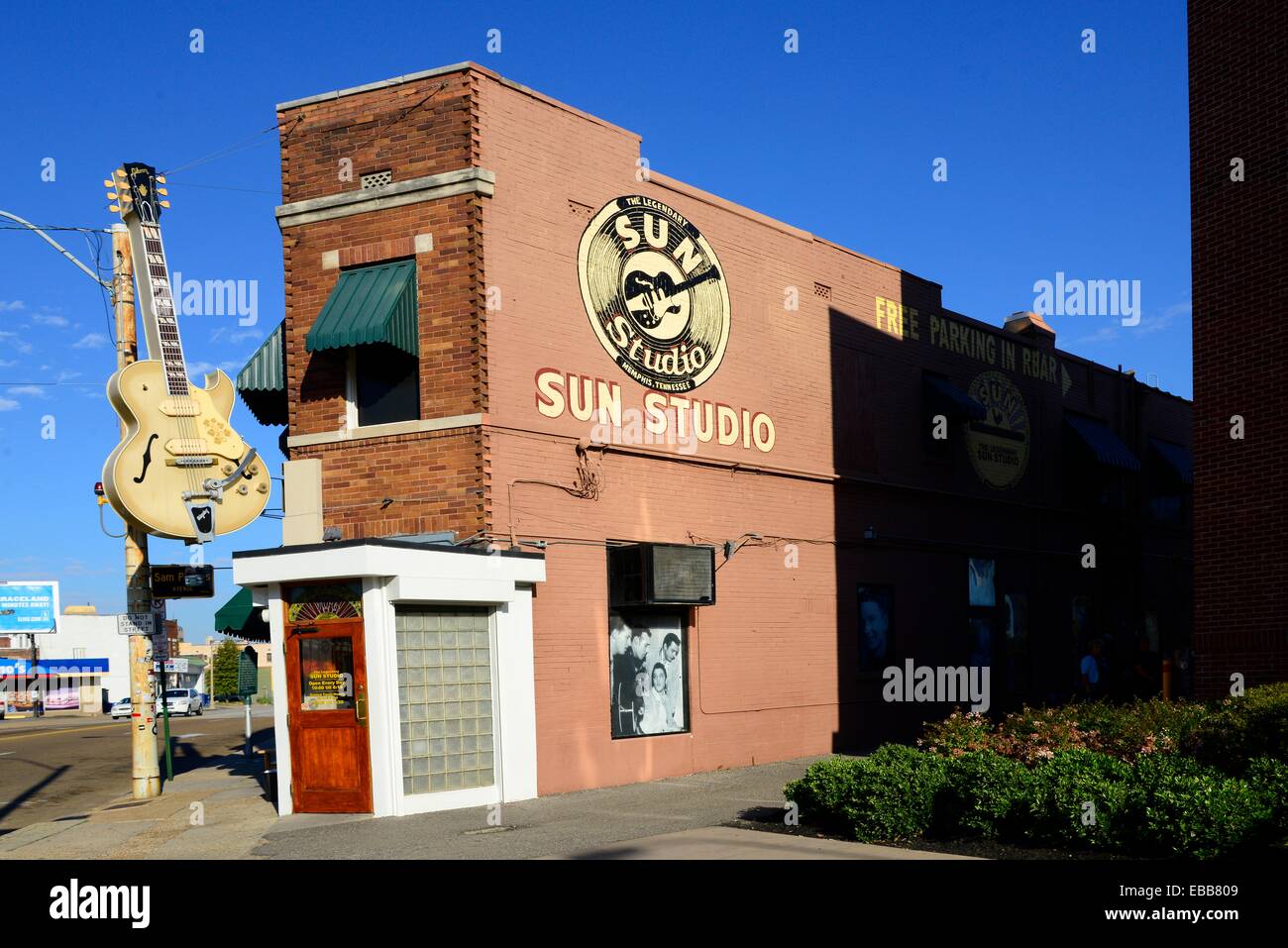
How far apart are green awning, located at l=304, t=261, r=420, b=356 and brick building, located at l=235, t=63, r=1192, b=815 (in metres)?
0.04

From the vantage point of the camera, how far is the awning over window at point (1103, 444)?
1136 inches

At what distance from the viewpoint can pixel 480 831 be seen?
43.7 feet

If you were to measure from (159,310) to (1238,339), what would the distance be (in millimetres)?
13988

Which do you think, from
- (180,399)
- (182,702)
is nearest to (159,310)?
(180,399)

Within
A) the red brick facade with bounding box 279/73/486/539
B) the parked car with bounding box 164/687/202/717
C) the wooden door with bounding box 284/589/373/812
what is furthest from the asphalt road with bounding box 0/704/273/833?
the parked car with bounding box 164/687/202/717

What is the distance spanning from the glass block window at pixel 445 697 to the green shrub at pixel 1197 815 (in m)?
8.05

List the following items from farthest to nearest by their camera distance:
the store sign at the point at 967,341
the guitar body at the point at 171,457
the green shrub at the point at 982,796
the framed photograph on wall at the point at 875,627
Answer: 1. the store sign at the point at 967,341
2. the framed photograph on wall at the point at 875,627
3. the guitar body at the point at 171,457
4. the green shrub at the point at 982,796

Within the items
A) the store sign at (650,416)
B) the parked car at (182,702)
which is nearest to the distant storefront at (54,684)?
the parked car at (182,702)

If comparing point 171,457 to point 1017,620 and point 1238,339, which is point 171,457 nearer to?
point 1238,339

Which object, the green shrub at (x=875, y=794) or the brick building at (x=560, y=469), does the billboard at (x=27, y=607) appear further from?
the green shrub at (x=875, y=794)

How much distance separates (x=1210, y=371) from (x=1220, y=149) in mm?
2853

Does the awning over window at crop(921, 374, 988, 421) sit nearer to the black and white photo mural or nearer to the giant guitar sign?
the black and white photo mural

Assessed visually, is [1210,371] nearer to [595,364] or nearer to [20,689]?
[595,364]

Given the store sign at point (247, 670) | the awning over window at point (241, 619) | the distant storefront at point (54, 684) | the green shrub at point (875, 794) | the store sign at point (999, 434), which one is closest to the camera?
the green shrub at point (875, 794)
